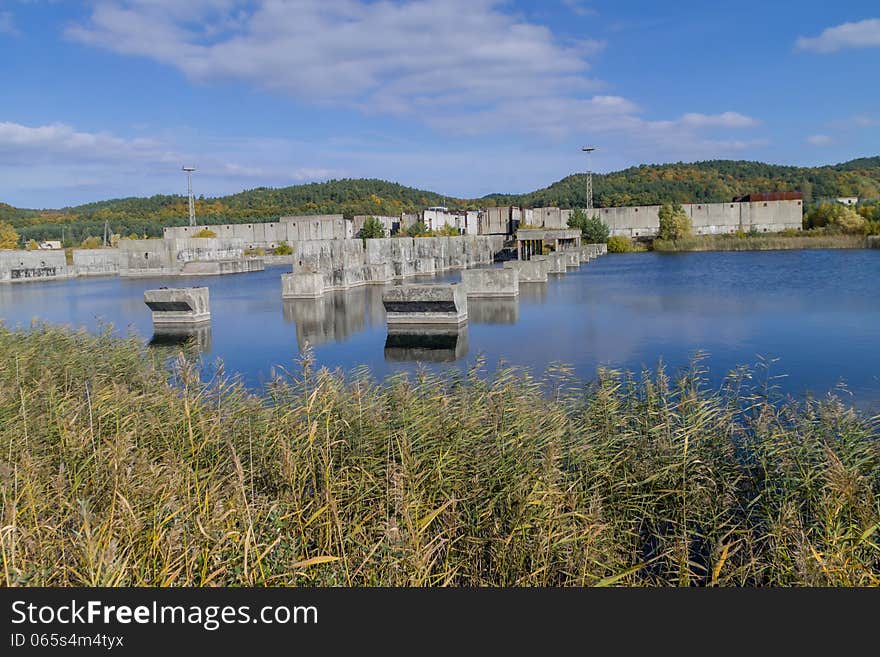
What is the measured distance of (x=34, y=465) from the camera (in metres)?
5.55

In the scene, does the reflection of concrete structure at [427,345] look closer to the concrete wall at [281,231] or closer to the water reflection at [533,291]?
the water reflection at [533,291]

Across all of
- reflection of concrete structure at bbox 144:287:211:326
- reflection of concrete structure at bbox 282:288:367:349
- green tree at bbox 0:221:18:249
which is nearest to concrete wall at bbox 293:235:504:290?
reflection of concrete structure at bbox 282:288:367:349

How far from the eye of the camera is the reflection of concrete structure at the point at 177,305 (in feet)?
69.8

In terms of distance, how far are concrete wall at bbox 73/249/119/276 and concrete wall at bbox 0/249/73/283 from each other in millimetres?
1700

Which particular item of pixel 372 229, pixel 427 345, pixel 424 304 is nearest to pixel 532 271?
pixel 424 304

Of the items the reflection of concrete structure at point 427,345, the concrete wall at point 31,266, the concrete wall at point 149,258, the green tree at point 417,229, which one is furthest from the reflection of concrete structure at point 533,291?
the green tree at point 417,229

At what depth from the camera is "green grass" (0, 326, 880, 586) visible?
13.9ft

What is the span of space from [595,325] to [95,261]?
143 feet

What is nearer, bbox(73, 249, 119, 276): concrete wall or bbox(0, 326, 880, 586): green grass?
bbox(0, 326, 880, 586): green grass

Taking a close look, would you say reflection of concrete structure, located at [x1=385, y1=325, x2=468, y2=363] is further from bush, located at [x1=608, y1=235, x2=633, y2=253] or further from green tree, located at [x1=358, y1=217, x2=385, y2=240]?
green tree, located at [x1=358, y1=217, x2=385, y2=240]

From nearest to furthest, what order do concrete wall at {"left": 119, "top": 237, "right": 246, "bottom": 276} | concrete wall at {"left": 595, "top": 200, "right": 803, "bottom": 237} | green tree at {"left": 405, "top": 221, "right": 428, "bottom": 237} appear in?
concrete wall at {"left": 119, "top": 237, "right": 246, "bottom": 276}
green tree at {"left": 405, "top": 221, "right": 428, "bottom": 237}
concrete wall at {"left": 595, "top": 200, "right": 803, "bottom": 237}

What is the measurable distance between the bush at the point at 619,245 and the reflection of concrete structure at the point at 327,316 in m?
37.9

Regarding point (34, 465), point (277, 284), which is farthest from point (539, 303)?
point (34, 465)

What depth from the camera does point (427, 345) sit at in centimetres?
1688
